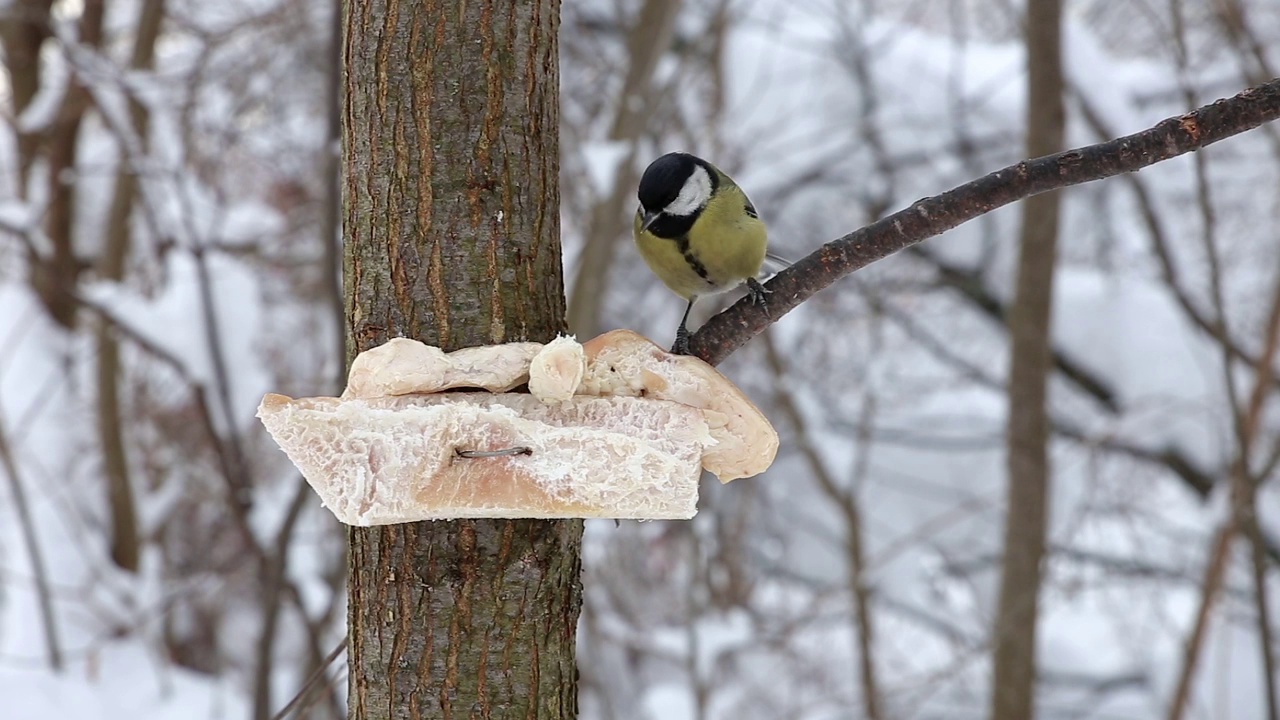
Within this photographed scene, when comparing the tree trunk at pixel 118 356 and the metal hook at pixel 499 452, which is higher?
the tree trunk at pixel 118 356

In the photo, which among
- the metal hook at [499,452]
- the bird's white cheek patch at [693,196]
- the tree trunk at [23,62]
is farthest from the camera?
the tree trunk at [23,62]

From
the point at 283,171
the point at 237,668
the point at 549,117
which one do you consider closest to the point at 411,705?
the point at 549,117

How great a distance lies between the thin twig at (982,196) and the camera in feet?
3.34

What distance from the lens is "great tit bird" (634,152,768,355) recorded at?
6.75ft

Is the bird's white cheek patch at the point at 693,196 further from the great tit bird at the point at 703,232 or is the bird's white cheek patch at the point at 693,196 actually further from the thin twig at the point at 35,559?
the thin twig at the point at 35,559

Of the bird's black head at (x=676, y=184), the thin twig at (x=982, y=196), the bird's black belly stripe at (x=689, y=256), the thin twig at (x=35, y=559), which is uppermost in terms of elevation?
the bird's black head at (x=676, y=184)

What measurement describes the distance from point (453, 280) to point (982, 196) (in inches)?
20.4

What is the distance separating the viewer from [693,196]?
81.6 inches

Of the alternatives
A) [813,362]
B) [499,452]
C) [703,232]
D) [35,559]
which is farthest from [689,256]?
[813,362]

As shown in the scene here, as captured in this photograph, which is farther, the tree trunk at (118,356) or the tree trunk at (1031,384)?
the tree trunk at (118,356)

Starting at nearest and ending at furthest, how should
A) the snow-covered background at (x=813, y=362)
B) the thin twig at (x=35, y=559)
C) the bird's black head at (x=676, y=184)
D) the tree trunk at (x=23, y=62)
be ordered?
the bird's black head at (x=676, y=184), the thin twig at (x=35, y=559), the snow-covered background at (x=813, y=362), the tree trunk at (x=23, y=62)

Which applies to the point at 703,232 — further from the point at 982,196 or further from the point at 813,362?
the point at 813,362

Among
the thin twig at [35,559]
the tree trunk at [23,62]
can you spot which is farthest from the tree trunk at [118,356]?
the thin twig at [35,559]

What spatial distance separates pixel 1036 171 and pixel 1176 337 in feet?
12.9
